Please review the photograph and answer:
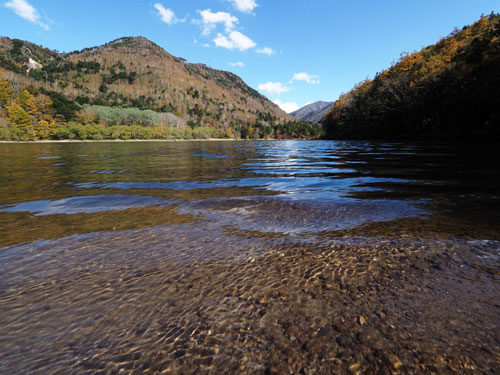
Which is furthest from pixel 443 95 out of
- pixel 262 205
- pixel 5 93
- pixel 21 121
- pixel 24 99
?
pixel 5 93

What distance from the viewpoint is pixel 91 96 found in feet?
568

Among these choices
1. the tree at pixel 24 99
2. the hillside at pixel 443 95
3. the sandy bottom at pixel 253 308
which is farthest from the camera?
the tree at pixel 24 99

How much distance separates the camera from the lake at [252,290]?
6.14 ft

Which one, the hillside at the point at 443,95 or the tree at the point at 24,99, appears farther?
the tree at the point at 24,99

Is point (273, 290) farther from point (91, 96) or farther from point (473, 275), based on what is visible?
point (91, 96)

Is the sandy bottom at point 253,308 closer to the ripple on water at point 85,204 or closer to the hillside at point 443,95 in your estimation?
the ripple on water at point 85,204

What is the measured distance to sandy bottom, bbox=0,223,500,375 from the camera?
1836mm

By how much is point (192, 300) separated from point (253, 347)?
0.87m

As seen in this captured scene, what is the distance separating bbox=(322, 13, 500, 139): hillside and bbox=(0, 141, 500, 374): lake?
40.4 metres

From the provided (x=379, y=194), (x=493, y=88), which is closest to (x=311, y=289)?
(x=379, y=194)

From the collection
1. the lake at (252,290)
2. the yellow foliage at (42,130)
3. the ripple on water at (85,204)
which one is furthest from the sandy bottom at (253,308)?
the yellow foliage at (42,130)

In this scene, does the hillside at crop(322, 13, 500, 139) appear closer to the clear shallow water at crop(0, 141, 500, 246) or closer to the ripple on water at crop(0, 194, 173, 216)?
the clear shallow water at crop(0, 141, 500, 246)

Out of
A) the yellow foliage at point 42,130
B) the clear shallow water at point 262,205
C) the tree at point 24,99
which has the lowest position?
the clear shallow water at point 262,205

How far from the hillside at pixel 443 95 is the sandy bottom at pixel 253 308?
41202 mm
